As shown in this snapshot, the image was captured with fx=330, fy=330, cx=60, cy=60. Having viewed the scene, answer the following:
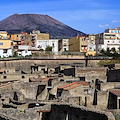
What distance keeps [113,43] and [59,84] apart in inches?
1657

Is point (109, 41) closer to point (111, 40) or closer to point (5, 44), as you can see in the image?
point (111, 40)

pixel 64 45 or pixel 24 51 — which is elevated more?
pixel 64 45

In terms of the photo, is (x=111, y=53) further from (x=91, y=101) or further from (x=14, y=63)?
(x=91, y=101)

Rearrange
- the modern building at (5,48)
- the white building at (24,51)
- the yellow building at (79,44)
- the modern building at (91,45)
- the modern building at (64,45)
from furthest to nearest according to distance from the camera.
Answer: the modern building at (64,45), the yellow building at (79,44), the modern building at (91,45), the white building at (24,51), the modern building at (5,48)

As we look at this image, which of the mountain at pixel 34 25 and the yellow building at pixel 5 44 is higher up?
the mountain at pixel 34 25

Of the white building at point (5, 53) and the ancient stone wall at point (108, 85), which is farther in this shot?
the white building at point (5, 53)

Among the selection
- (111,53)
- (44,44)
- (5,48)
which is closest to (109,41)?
(111,53)

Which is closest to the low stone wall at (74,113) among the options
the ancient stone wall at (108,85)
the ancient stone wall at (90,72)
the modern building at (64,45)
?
the ancient stone wall at (108,85)

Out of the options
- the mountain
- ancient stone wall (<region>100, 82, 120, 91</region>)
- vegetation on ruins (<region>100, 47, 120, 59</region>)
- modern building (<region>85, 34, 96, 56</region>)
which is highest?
the mountain

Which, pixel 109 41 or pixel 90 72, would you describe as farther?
pixel 109 41

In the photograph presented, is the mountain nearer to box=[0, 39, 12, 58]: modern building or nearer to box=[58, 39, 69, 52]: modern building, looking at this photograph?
box=[58, 39, 69, 52]: modern building

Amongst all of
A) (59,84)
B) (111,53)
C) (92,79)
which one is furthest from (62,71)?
(111,53)

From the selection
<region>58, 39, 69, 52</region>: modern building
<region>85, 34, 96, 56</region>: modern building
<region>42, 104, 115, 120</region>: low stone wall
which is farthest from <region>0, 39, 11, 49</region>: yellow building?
<region>42, 104, 115, 120</region>: low stone wall

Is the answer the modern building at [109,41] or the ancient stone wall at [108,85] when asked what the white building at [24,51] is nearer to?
the modern building at [109,41]
